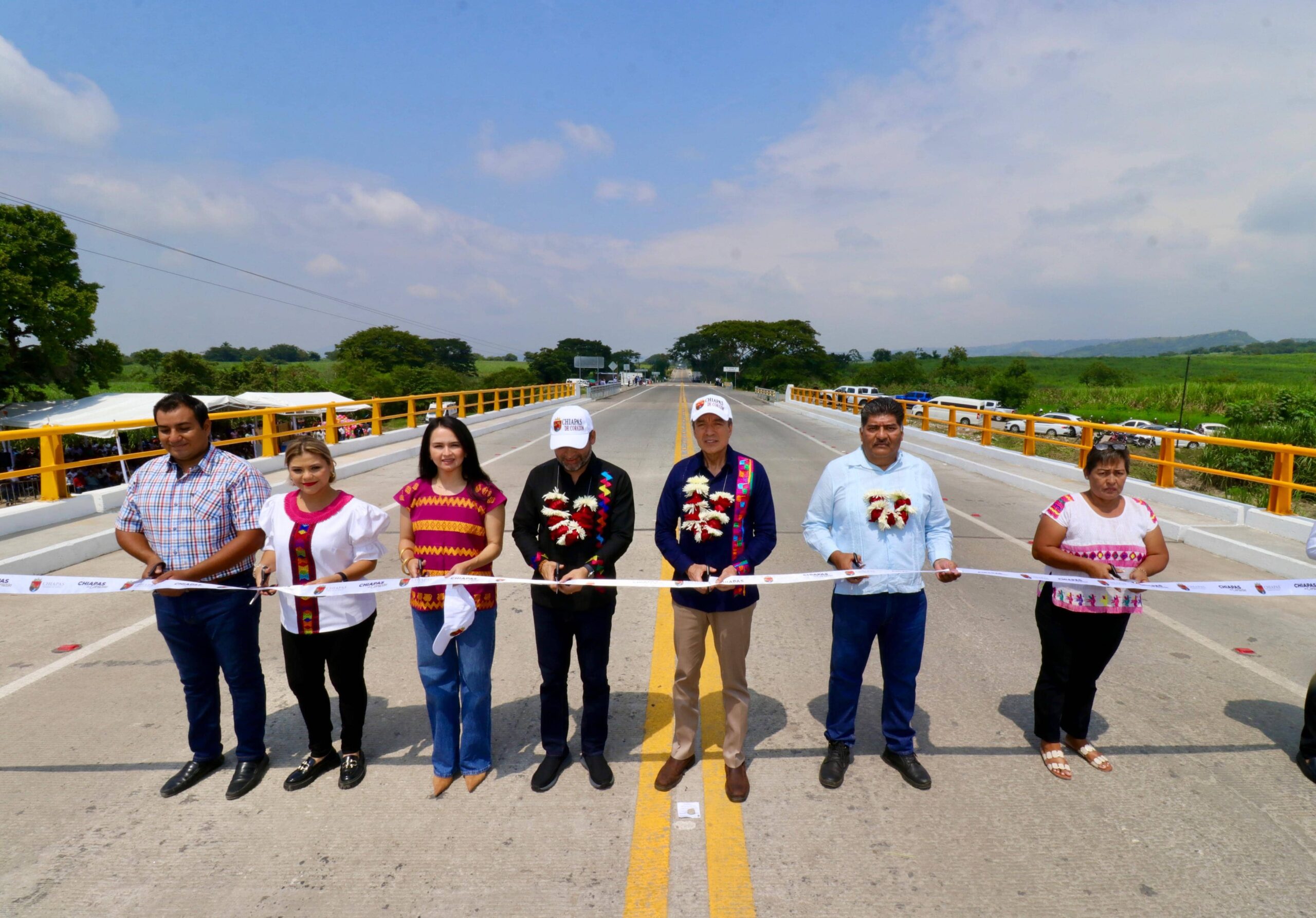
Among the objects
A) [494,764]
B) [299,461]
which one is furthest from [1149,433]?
[299,461]

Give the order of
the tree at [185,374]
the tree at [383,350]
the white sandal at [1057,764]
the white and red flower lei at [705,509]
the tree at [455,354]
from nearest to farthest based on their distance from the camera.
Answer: the white and red flower lei at [705,509], the white sandal at [1057,764], the tree at [185,374], the tree at [383,350], the tree at [455,354]

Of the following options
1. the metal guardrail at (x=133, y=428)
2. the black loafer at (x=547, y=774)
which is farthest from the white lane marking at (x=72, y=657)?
the black loafer at (x=547, y=774)

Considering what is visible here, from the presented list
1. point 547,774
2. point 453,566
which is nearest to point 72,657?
point 453,566

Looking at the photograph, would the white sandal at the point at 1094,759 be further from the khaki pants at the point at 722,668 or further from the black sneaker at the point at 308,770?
the black sneaker at the point at 308,770

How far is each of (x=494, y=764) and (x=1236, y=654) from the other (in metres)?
5.05

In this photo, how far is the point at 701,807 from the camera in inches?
122

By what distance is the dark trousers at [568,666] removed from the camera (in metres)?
3.23

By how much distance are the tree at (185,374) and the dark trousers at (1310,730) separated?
1990 inches

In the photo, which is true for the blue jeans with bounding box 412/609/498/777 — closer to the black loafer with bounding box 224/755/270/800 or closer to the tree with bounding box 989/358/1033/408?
the black loafer with bounding box 224/755/270/800

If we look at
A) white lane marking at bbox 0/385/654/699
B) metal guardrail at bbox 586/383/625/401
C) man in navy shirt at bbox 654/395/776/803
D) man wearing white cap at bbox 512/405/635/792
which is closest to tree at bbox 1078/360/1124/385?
metal guardrail at bbox 586/383/625/401

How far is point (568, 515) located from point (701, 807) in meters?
1.42

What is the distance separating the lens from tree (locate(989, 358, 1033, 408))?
5269 centimetres

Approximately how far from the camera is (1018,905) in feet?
8.21

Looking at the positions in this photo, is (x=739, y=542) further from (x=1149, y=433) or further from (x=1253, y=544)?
(x=1149, y=433)
